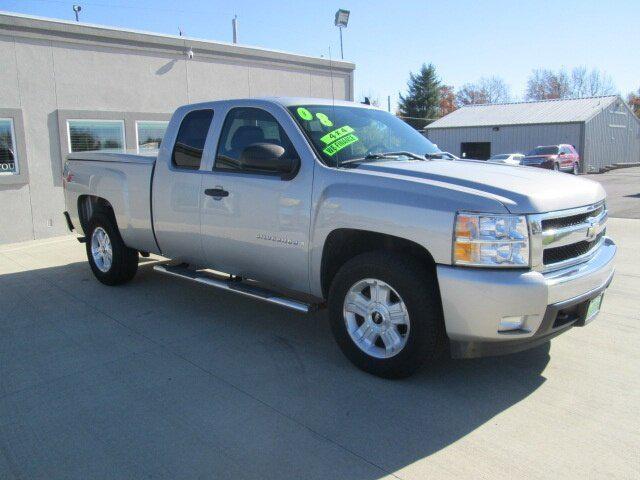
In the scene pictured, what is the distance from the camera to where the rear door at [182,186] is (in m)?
5.19

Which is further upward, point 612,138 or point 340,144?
point 612,138

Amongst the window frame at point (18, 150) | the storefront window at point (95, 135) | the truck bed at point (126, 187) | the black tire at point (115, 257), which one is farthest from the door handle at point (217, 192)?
the window frame at point (18, 150)

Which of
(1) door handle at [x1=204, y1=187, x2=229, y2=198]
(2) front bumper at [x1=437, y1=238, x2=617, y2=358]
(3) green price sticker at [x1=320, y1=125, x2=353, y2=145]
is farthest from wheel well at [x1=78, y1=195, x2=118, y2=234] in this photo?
(2) front bumper at [x1=437, y1=238, x2=617, y2=358]

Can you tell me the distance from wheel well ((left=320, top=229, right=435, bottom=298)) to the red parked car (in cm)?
2695

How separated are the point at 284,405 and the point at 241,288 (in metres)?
1.46

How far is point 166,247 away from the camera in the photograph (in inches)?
224

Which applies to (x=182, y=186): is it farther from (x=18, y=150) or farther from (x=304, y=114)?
(x=18, y=150)

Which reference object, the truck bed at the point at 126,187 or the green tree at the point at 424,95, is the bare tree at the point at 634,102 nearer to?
the green tree at the point at 424,95

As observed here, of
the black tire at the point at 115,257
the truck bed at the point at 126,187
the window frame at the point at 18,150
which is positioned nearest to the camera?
the truck bed at the point at 126,187

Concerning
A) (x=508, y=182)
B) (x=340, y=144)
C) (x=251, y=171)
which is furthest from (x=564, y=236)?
(x=251, y=171)

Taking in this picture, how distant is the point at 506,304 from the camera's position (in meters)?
3.27

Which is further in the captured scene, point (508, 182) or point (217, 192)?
point (217, 192)

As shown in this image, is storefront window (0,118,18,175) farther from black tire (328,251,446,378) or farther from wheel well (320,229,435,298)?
black tire (328,251,446,378)

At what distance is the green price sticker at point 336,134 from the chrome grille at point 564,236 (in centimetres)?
175
